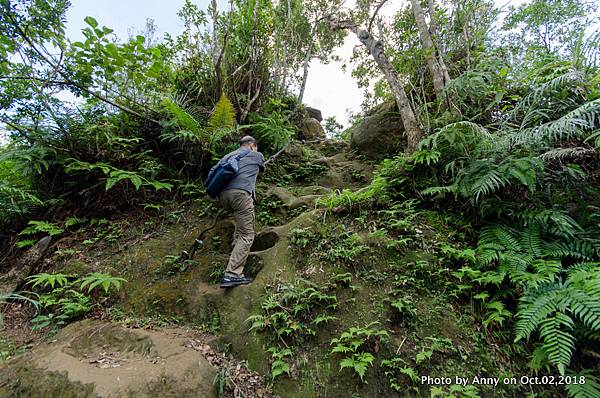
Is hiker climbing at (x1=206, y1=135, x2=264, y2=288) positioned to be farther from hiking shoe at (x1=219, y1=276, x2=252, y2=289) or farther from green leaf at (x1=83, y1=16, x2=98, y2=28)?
green leaf at (x1=83, y1=16, x2=98, y2=28)

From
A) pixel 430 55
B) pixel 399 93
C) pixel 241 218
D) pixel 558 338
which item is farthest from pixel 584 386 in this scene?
pixel 430 55

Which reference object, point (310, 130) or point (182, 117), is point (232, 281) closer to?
point (182, 117)

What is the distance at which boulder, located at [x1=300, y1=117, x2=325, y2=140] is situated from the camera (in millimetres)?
10208

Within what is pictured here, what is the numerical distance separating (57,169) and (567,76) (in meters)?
9.03

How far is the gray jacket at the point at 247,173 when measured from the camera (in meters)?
4.41

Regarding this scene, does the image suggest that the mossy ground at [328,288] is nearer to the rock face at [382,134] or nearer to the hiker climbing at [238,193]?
the hiker climbing at [238,193]

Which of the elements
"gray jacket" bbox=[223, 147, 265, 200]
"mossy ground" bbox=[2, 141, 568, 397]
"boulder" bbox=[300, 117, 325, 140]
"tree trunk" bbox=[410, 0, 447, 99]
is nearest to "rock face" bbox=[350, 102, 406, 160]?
"tree trunk" bbox=[410, 0, 447, 99]

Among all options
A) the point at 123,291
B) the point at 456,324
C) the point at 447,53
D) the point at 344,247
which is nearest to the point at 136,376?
the point at 123,291

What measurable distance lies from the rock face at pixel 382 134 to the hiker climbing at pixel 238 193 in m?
4.35

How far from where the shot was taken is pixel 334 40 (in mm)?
13453

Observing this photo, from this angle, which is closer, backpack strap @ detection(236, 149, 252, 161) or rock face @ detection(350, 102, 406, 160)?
backpack strap @ detection(236, 149, 252, 161)

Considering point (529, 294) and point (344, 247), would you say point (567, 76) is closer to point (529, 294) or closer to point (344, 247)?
point (529, 294)

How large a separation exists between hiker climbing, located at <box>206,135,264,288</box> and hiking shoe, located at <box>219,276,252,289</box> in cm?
3

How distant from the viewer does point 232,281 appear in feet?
13.2
